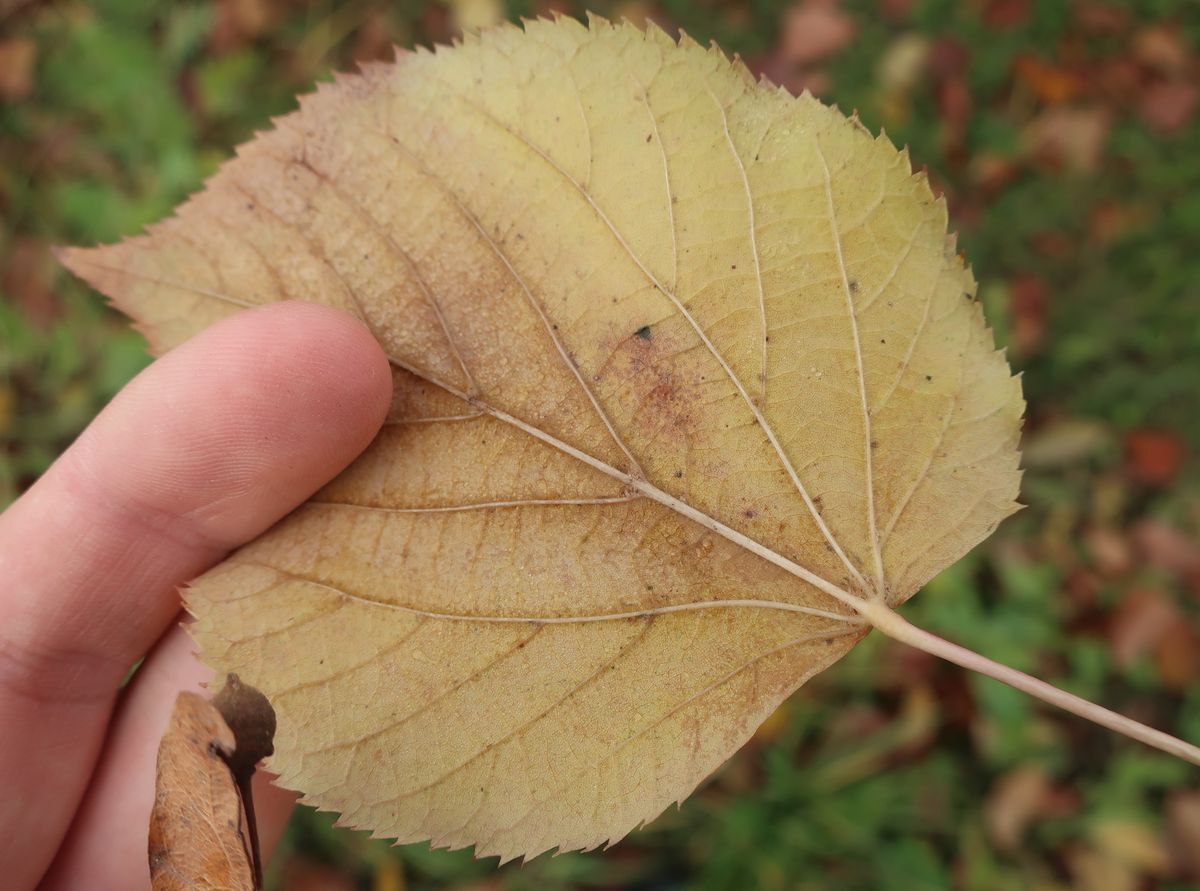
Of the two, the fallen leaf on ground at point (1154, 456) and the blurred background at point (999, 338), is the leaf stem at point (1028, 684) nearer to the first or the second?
the blurred background at point (999, 338)

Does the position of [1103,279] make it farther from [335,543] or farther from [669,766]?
[335,543]

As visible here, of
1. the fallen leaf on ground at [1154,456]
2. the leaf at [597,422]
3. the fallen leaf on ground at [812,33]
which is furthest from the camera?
the fallen leaf on ground at [812,33]

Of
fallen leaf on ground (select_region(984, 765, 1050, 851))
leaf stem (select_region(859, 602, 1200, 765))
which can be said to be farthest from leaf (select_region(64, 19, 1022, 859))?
fallen leaf on ground (select_region(984, 765, 1050, 851))

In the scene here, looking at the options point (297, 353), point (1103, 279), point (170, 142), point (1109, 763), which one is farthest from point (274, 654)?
point (1103, 279)

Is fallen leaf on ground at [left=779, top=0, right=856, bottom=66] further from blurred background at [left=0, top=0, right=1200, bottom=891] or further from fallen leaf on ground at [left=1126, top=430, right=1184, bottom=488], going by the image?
fallen leaf on ground at [left=1126, top=430, right=1184, bottom=488]

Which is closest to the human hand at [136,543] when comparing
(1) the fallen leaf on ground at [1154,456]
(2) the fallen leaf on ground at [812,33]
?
(2) the fallen leaf on ground at [812,33]

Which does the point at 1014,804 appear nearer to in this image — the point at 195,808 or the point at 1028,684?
the point at 1028,684

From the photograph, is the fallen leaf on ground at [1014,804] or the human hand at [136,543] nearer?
the human hand at [136,543]
